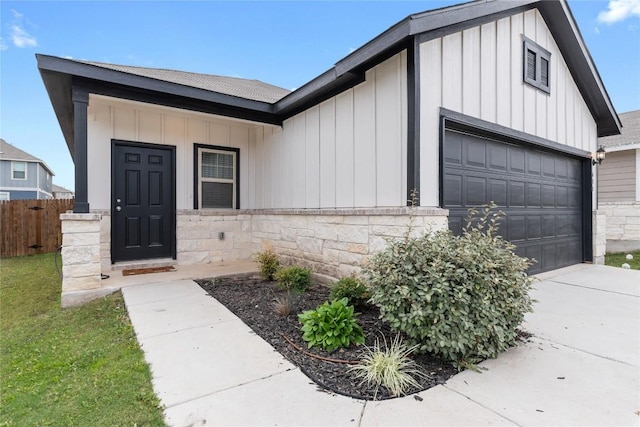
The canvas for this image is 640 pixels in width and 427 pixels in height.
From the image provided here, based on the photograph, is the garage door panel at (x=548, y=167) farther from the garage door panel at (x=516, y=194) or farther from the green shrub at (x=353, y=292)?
the green shrub at (x=353, y=292)

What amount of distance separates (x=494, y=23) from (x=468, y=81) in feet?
4.02

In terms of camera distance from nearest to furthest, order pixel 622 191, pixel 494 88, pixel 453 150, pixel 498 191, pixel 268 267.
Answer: pixel 453 150 < pixel 494 88 < pixel 498 191 < pixel 268 267 < pixel 622 191

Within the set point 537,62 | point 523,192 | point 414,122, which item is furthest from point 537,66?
point 414,122

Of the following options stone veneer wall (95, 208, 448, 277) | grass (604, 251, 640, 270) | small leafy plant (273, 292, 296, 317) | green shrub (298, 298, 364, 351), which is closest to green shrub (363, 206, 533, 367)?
green shrub (298, 298, 364, 351)

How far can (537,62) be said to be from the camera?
5414 millimetres

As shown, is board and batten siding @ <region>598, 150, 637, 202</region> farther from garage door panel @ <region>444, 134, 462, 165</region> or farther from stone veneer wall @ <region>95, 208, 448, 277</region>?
stone veneer wall @ <region>95, 208, 448, 277</region>

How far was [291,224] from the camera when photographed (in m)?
5.77

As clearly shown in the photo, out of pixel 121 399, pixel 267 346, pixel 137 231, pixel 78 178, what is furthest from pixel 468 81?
pixel 137 231

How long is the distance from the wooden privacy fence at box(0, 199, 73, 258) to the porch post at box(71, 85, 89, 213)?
6.78 metres

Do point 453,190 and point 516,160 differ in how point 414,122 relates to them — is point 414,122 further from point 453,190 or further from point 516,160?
point 516,160

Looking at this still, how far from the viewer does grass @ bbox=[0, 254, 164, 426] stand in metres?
1.82

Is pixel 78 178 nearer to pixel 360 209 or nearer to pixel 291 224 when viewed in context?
pixel 291 224

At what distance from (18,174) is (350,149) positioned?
89.3 feet

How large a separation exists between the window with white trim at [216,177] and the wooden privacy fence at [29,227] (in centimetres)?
607
